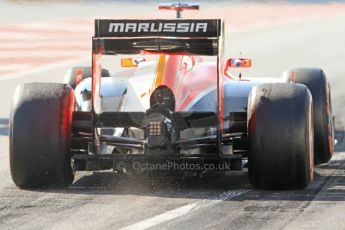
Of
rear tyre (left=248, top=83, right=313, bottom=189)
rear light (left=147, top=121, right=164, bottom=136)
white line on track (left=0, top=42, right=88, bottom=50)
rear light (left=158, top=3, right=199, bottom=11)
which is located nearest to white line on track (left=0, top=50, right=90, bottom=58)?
white line on track (left=0, top=42, right=88, bottom=50)

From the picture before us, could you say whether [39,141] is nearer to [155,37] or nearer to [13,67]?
[155,37]

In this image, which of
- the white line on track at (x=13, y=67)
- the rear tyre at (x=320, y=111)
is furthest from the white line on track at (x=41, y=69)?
the rear tyre at (x=320, y=111)

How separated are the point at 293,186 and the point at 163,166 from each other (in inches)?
46.1

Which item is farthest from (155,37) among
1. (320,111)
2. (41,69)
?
(41,69)

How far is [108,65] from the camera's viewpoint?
24250 millimetres

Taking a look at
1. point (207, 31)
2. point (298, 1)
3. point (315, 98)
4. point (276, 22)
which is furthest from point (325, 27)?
point (207, 31)

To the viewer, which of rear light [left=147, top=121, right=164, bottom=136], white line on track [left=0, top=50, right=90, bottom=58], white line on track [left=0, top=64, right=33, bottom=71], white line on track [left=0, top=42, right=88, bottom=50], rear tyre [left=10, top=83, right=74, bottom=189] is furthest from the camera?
white line on track [left=0, top=42, right=88, bottom=50]

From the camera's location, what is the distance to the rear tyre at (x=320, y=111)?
1320 cm

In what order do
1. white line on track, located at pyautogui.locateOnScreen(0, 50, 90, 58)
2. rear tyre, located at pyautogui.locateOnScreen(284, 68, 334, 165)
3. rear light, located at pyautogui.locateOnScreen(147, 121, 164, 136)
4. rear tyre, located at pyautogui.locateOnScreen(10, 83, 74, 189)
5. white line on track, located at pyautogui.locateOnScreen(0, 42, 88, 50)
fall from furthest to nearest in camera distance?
white line on track, located at pyautogui.locateOnScreen(0, 42, 88, 50), white line on track, located at pyautogui.locateOnScreen(0, 50, 90, 58), rear tyre, located at pyautogui.locateOnScreen(284, 68, 334, 165), rear light, located at pyautogui.locateOnScreen(147, 121, 164, 136), rear tyre, located at pyautogui.locateOnScreen(10, 83, 74, 189)

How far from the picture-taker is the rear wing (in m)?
11.2

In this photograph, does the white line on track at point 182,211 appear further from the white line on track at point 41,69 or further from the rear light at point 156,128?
the white line on track at point 41,69

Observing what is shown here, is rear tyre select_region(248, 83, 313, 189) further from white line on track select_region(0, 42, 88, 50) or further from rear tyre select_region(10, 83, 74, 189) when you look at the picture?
white line on track select_region(0, 42, 88, 50)

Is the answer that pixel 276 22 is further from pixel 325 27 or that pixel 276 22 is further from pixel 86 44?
pixel 86 44

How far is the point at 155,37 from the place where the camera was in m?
11.3
